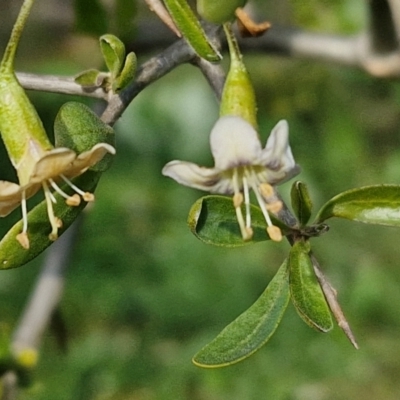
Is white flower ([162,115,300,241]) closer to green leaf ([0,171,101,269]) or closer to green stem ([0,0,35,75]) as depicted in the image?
green leaf ([0,171,101,269])

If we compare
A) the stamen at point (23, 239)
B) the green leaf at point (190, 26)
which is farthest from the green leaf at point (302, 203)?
the stamen at point (23, 239)

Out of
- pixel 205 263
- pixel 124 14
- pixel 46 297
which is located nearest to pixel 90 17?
pixel 124 14

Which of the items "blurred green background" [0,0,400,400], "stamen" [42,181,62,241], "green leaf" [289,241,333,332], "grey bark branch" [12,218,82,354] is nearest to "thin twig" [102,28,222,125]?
"stamen" [42,181,62,241]

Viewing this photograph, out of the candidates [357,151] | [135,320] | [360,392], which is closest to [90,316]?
[135,320]

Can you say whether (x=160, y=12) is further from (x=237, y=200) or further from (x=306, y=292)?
(x=306, y=292)

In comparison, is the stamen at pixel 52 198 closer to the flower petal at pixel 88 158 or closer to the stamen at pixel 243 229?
the flower petal at pixel 88 158

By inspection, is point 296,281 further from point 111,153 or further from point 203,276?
point 203,276
